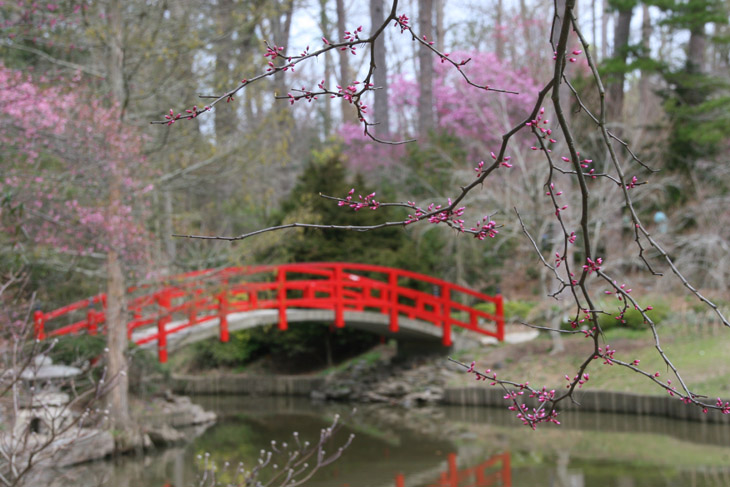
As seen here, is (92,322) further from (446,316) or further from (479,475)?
(446,316)

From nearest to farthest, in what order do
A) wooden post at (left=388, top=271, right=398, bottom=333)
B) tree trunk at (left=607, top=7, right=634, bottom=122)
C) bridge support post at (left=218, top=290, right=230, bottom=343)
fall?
bridge support post at (left=218, top=290, right=230, bottom=343)
wooden post at (left=388, top=271, right=398, bottom=333)
tree trunk at (left=607, top=7, right=634, bottom=122)

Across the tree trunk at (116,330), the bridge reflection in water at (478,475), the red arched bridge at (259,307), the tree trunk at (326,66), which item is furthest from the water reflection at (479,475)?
the tree trunk at (326,66)

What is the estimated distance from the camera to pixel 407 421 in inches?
437

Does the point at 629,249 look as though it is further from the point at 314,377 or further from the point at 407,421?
the point at 314,377

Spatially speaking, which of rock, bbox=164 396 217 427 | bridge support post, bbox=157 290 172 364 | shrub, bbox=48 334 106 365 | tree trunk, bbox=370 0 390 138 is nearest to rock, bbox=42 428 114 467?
shrub, bbox=48 334 106 365

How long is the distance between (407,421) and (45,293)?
184 inches

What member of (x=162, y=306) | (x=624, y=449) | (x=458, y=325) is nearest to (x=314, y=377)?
(x=458, y=325)

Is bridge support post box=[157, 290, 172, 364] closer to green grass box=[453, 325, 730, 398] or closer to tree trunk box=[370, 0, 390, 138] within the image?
green grass box=[453, 325, 730, 398]

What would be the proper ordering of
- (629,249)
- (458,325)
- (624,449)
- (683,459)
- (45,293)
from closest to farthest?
(683,459) < (624,449) < (45,293) < (629,249) < (458,325)

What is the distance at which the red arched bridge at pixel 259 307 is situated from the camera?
9.73 m

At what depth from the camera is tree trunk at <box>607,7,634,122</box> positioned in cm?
1565

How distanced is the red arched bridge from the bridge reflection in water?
331cm

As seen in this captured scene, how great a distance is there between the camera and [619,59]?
51.1 ft

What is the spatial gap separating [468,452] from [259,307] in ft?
12.4
